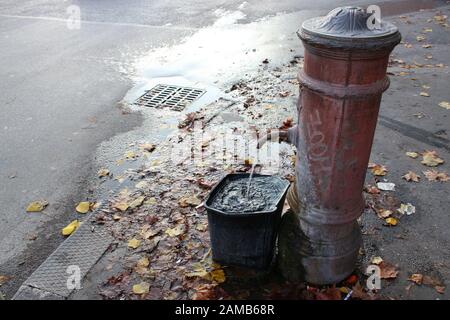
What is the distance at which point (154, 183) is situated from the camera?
13.9 feet

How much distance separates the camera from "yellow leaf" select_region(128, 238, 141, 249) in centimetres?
343

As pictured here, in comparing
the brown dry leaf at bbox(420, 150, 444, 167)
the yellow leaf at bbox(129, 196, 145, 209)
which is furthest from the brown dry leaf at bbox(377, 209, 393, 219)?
the yellow leaf at bbox(129, 196, 145, 209)

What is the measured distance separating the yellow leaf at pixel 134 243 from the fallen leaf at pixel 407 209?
2392 millimetres

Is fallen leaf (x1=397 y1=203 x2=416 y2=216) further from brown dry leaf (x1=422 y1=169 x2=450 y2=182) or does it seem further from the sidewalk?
brown dry leaf (x1=422 y1=169 x2=450 y2=182)

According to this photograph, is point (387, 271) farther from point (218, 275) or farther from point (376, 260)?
point (218, 275)

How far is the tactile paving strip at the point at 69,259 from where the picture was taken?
3.11 m

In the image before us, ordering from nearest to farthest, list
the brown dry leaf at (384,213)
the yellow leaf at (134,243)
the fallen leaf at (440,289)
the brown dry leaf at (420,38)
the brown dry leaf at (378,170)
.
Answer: the fallen leaf at (440,289) → the yellow leaf at (134,243) → the brown dry leaf at (384,213) → the brown dry leaf at (378,170) → the brown dry leaf at (420,38)

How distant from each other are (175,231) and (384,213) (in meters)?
1.92

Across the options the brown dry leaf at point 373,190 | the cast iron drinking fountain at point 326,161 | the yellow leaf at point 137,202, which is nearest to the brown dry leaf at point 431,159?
the brown dry leaf at point 373,190

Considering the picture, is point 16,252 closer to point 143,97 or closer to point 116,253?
point 116,253

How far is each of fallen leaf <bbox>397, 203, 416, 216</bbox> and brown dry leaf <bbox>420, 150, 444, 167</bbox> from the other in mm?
806

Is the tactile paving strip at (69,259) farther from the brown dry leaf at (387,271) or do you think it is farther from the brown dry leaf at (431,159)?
the brown dry leaf at (431,159)

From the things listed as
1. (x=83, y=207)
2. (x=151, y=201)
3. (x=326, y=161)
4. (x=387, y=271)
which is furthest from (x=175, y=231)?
(x=387, y=271)
